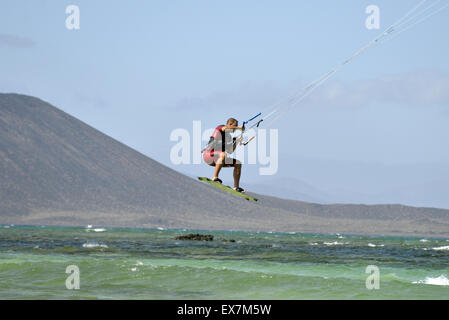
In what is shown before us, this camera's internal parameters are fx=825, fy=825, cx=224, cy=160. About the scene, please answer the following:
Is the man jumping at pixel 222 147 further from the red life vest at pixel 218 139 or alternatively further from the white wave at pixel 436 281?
the white wave at pixel 436 281

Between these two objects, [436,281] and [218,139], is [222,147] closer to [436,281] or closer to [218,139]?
[218,139]

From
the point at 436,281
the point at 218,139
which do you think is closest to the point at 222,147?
the point at 218,139

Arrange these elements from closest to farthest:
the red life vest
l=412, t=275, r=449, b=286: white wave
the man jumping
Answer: the man jumping, the red life vest, l=412, t=275, r=449, b=286: white wave

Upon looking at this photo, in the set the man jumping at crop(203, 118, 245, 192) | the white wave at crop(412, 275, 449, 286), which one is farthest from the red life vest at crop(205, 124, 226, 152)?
the white wave at crop(412, 275, 449, 286)

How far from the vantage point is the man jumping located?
80.1ft

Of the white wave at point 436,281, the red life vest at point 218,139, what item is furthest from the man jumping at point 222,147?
the white wave at point 436,281

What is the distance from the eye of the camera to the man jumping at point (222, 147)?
2441 cm

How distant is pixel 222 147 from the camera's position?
24938mm

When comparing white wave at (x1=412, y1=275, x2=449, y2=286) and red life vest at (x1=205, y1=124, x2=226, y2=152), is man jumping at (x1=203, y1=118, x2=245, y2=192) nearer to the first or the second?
red life vest at (x1=205, y1=124, x2=226, y2=152)

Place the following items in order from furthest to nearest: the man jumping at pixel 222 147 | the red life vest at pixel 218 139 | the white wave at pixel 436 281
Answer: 1. the white wave at pixel 436 281
2. the red life vest at pixel 218 139
3. the man jumping at pixel 222 147
